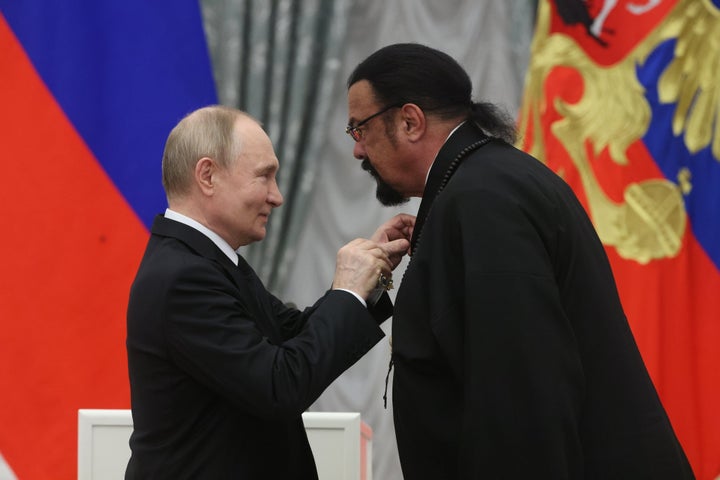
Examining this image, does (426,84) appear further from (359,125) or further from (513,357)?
(513,357)

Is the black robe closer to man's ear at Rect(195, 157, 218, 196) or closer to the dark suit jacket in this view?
the dark suit jacket

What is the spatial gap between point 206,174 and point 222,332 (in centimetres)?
33

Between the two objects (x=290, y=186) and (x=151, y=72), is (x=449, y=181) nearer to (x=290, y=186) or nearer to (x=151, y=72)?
(x=290, y=186)

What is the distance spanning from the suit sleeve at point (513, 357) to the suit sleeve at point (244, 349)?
28 cm

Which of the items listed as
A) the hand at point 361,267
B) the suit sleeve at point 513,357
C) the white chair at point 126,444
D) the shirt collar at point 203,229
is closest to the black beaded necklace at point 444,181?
the hand at point 361,267

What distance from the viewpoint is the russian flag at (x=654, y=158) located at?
3.73 m

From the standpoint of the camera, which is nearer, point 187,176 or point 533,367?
point 533,367

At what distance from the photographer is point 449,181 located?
163cm

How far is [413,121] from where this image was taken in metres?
1.82

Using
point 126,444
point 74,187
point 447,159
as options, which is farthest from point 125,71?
point 447,159

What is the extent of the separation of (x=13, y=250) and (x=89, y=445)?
1544 millimetres

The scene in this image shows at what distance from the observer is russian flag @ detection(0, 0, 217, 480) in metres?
3.65

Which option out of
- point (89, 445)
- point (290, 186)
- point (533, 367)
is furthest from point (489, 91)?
point (533, 367)

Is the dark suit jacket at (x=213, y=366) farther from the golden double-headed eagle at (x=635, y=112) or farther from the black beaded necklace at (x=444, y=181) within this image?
the golden double-headed eagle at (x=635, y=112)
